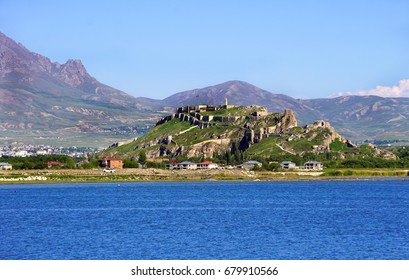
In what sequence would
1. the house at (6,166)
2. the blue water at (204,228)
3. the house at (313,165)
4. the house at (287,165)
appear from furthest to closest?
the house at (287,165)
the house at (313,165)
the house at (6,166)
the blue water at (204,228)

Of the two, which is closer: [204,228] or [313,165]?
[204,228]

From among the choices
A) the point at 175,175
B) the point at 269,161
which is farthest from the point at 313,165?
the point at 175,175

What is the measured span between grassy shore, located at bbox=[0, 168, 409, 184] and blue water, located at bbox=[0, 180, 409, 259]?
4716cm

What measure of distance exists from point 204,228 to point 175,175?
9777 centimetres

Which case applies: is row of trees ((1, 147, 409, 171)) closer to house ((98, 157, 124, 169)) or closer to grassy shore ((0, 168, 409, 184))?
house ((98, 157, 124, 169))

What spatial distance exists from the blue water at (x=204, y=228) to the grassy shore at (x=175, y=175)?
47.2m

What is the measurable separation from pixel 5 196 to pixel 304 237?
58.2 m

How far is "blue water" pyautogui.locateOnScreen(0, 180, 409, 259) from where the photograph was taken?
47.0 metres

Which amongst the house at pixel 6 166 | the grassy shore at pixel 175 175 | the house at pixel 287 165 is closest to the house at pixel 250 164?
the house at pixel 287 165

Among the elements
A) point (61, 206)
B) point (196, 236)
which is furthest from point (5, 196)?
point (196, 236)

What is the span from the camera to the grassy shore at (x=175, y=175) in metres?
144

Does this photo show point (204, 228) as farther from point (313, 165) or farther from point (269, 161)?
point (269, 161)

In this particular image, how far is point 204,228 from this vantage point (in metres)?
59.5

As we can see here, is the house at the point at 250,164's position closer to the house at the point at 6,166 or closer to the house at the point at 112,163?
the house at the point at 112,163
